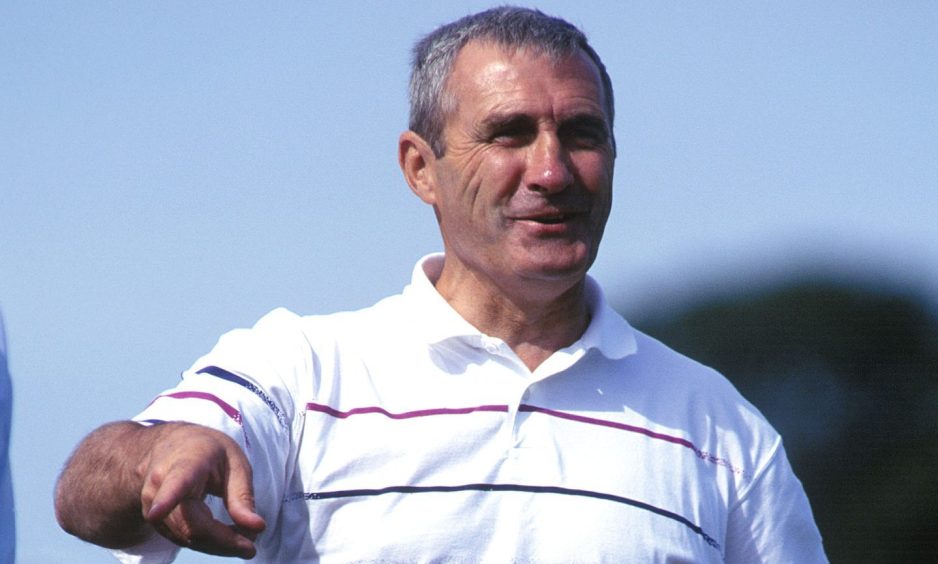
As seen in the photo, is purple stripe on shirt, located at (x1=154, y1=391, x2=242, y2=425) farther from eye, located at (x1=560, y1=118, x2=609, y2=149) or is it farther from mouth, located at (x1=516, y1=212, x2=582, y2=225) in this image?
eye, located at (x1=560, y1=118, x2=609, y2=149)

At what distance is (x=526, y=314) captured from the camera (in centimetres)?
402

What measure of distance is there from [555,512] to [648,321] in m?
20.0

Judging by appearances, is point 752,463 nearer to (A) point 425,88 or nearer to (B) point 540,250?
(B) point 540,250

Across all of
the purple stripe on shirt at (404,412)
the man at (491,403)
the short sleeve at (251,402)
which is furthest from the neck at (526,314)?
the short sleeve at (251,402)

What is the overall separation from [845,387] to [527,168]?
63.7 ft

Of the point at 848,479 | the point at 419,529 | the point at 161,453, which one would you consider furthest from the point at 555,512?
the point at 848,479

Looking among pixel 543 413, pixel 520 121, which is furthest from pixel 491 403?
pixel 520 121

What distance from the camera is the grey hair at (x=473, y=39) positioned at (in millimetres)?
4117

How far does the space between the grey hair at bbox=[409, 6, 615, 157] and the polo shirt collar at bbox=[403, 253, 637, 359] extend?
360 millimetres

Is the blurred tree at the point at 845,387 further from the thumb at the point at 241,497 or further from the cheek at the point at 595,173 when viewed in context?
the thumb at the point at 241,497

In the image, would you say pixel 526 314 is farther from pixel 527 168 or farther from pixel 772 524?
pixel 772 524

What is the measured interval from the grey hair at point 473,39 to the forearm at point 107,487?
4.45 ft

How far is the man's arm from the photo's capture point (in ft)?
8.86

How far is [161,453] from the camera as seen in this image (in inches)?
113
